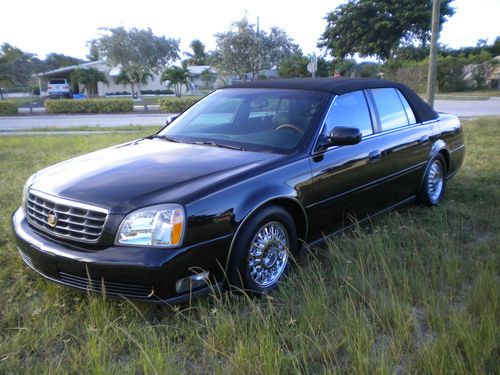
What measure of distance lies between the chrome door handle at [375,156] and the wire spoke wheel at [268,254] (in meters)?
1.28

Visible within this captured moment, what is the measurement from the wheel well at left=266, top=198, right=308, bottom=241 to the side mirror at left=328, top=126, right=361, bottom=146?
0.62 meters

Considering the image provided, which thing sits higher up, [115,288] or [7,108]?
[7,108]

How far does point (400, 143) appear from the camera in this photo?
4539 mm

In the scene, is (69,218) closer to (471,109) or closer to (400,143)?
(400,143)

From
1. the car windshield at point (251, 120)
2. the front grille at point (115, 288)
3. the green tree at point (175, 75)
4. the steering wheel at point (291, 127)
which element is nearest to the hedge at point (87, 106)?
the green tree at point (175, 75)

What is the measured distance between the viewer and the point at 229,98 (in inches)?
177

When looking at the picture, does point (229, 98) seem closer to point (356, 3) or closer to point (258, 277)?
point (258, 277)

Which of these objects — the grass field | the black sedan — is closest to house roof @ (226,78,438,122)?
the black sedan

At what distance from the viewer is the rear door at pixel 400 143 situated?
14.5 feet

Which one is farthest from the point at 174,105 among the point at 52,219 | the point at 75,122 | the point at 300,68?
the point at 52,219

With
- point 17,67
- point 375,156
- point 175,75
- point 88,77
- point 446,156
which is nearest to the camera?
point 375,156

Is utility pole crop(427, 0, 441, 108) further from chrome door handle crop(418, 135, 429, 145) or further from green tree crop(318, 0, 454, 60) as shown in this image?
green tree crop(318, 0, 454, 60)

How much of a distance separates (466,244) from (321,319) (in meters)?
2.06

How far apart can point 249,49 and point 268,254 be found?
2676 centimetres
